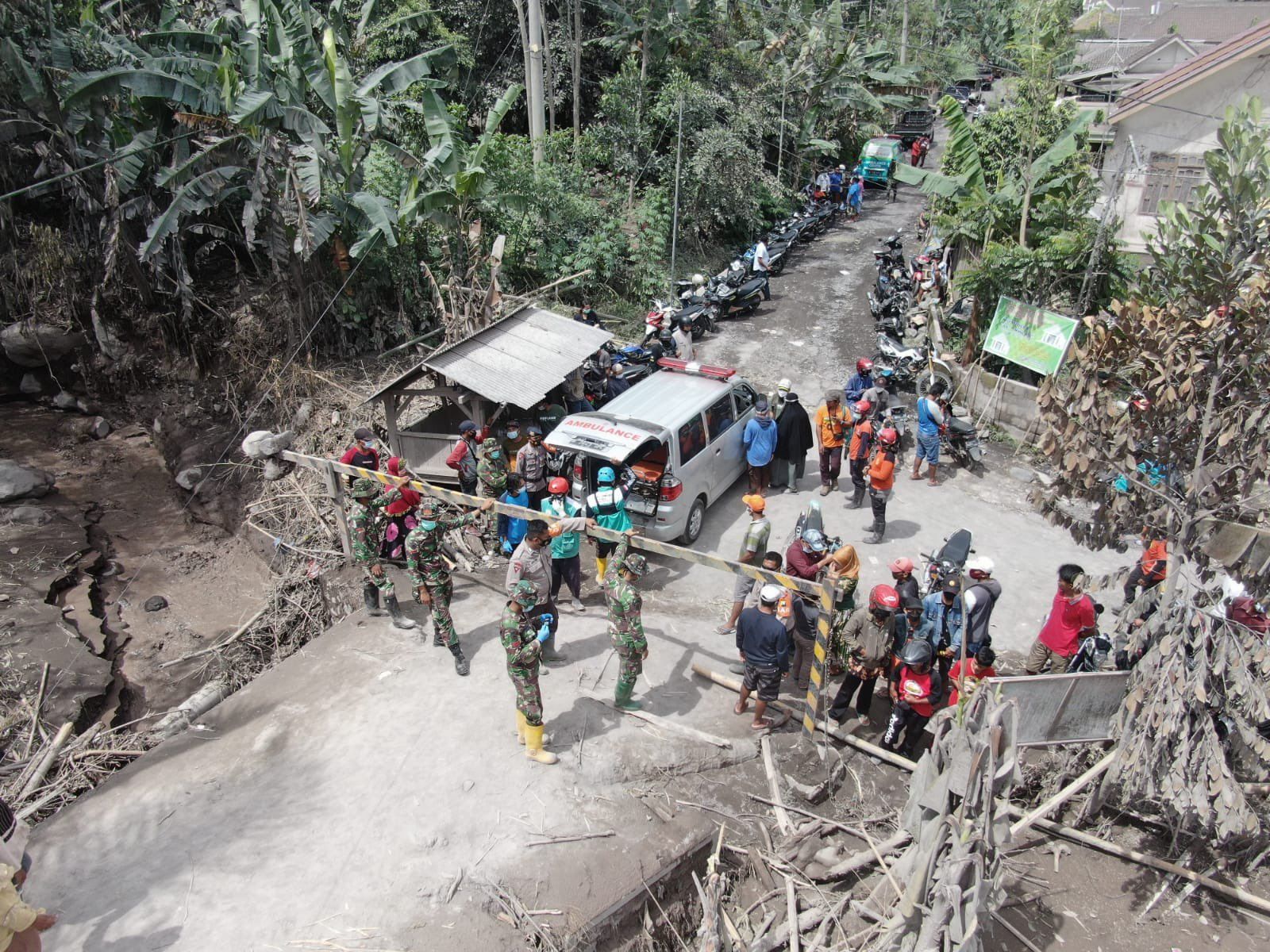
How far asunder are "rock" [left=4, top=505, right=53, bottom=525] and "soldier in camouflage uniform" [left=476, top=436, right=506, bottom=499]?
7433 millimetres

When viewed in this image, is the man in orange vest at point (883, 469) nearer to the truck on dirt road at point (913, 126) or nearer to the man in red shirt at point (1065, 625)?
the man in red shirt at point (1065, 625)

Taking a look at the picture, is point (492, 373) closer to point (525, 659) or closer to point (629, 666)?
point (629, 666)

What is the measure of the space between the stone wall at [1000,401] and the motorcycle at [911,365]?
29cm

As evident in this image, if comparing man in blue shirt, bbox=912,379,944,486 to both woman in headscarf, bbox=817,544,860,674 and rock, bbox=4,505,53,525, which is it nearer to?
woman in headscarf, bbox=817,544,860,674

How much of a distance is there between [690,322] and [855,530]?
7144mm

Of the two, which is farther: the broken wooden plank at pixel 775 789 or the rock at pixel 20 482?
the rock at pixel 20 482

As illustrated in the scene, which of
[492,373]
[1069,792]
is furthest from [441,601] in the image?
[1069,792]

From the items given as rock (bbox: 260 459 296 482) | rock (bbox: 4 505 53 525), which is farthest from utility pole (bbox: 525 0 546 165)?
rock (bbox: 4 505 53 525)

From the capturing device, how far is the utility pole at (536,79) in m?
16.8

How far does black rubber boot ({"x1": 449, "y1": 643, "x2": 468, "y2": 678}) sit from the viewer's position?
7547mm

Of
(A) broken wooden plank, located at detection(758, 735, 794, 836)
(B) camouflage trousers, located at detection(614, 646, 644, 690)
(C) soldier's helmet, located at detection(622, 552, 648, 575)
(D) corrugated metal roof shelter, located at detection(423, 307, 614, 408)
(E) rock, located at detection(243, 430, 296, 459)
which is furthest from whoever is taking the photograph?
(D) corrugated metal roof shelter, located at detection(423, 307, 614, 408)

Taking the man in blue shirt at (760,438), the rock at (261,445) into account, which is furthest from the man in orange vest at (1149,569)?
the rock at (261,445)

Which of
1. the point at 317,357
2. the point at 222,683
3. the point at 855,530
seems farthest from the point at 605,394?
the point at 222,683

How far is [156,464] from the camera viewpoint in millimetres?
14641
